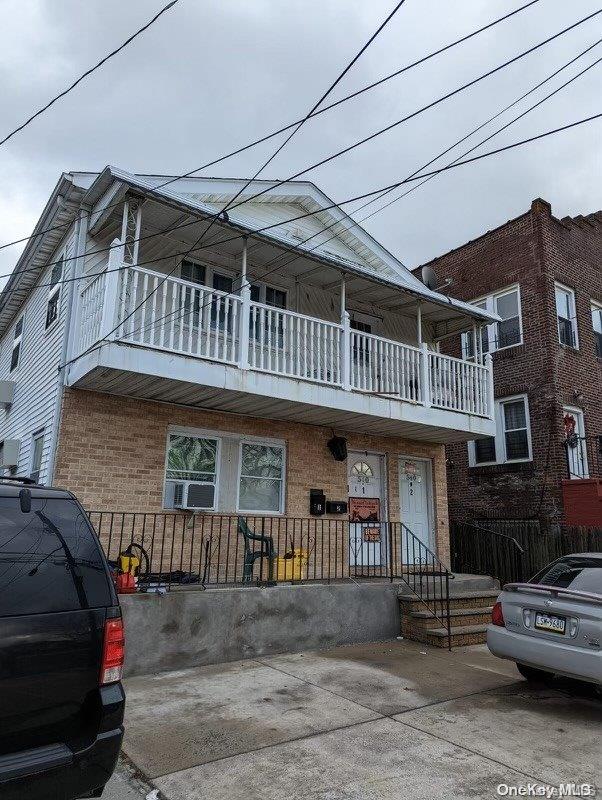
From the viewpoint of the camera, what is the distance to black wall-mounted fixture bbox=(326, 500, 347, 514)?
10266 mm

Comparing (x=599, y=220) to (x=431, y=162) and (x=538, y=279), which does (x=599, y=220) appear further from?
(x=431, y=162)

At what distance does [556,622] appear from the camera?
5.30 metres

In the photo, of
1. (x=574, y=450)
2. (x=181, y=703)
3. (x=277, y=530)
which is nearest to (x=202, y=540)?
(x=277, y=530)

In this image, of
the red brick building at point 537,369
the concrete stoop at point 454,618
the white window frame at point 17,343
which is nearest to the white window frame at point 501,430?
the red brick building at point 537,369

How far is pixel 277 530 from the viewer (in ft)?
31.3

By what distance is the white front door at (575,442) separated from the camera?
13.7 m

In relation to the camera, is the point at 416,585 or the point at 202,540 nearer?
the point at 202,540

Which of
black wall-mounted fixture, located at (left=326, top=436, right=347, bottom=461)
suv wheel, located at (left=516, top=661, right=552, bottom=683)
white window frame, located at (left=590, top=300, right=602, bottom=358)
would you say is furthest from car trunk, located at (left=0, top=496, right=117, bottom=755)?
white window frame, located at (left=590, top=300, right=602, bottom=358)

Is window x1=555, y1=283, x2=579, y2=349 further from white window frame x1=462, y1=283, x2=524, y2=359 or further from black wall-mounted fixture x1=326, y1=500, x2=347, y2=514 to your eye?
black wall-mounted fixture x1=326, y1=500, x2=347, y2=514

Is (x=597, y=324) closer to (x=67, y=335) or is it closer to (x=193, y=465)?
(x=193, y=465)

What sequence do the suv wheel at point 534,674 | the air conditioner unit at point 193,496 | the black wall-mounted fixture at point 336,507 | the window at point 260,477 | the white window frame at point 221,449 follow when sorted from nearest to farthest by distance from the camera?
the suv wheel at point 534,674 → the air conditioner unit at point 193,496 → the white window frame at point 221,449 → the window at point 260,477 → the black wall-mounted fixture at point 336,507

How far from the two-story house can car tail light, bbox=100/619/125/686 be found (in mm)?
4702

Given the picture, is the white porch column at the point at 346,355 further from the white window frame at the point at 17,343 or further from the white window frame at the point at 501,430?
the white window frame at the point at 17,343

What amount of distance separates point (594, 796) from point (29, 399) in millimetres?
9610
